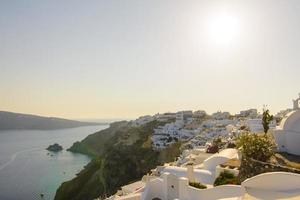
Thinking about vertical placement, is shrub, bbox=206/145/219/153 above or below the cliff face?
above

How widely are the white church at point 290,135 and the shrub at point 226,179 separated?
4.66m

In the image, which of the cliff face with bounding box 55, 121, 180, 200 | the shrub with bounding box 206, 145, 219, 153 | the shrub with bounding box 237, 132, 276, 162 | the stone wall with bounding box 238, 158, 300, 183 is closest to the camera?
the stone wall with bounding box 238, 158, 300, 183

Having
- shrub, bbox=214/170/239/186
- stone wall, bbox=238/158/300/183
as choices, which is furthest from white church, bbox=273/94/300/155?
shrub, bbox=214/170/239/186

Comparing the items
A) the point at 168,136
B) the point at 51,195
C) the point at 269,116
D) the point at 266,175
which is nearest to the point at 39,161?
the point at 51,195

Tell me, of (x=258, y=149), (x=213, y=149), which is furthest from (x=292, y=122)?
(x=213, y=149)

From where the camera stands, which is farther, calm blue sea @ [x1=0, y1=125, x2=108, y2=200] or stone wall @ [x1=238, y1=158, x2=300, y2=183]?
calm blue sea @ [x1=0, y1=125, x2=108, y2=200]

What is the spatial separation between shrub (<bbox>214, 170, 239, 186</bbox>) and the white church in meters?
4.66

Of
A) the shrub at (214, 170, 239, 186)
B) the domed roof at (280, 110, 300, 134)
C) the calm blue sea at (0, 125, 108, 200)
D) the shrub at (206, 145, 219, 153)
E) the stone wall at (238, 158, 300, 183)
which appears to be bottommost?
the calm blue sea at (0, 125, 108, 200)

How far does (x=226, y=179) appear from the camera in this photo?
19156 mm

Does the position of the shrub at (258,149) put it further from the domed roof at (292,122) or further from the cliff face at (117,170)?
the cliff face at (117,170)

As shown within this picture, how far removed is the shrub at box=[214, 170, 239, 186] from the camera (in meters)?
18.4

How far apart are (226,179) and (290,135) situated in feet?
18.4

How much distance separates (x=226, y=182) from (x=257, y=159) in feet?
7.08

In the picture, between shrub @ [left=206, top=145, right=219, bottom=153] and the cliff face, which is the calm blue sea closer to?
the cliff face
